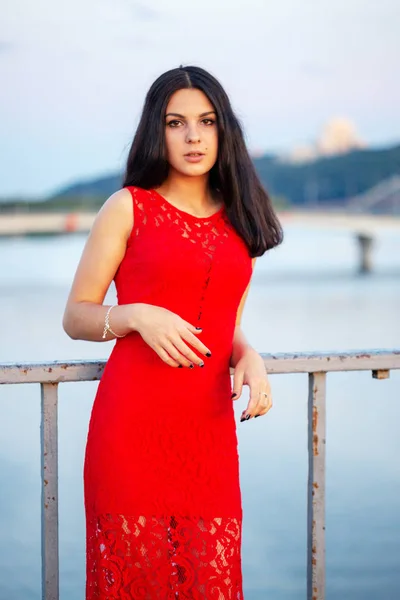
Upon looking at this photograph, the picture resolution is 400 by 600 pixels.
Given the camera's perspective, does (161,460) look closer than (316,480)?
Yes

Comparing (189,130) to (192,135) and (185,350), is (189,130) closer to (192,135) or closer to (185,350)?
(192,135)

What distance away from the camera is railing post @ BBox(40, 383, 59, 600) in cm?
163

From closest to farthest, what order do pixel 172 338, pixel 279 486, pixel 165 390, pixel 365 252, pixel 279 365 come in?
pixel 172 338 < pixel 165 390 < pixel 279 365 < pixel 279 486 < pixel 365 252

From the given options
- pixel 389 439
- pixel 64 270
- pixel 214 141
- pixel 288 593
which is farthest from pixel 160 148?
pixel 64 270

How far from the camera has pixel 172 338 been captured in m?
1.47

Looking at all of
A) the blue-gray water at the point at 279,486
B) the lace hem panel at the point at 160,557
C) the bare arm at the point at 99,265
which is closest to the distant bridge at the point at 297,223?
the blue-gray water at the point at 279,486

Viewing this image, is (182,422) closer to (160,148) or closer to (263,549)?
(160,148)

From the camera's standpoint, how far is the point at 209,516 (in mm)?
1582

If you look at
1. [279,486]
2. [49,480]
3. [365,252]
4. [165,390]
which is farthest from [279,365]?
[365,252]

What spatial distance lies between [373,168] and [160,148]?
63897 mm

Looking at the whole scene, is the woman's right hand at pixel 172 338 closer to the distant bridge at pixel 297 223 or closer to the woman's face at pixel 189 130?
the woman's face at pixel 189 130

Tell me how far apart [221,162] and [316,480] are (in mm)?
675

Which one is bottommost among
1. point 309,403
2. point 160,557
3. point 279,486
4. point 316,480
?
point 279,486

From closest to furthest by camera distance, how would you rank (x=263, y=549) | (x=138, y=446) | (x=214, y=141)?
(x=138, y=446)
(x=214, y=141)
(x=263, y=549)
